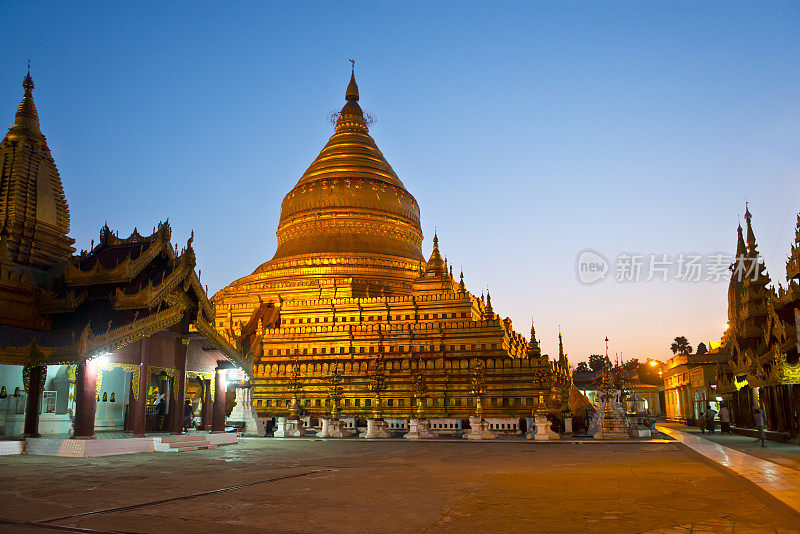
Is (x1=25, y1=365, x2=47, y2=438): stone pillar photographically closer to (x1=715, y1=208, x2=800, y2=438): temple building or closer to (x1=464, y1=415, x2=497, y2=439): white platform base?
(x1=464, y1=415, x2=497, y2=439): white platform base

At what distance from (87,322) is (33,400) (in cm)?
258

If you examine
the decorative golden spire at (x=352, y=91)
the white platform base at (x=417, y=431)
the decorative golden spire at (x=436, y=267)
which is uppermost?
the decorative golden spire at (x=352, y=91)

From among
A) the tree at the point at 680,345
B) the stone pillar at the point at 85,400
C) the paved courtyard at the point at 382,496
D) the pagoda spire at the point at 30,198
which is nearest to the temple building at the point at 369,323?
the stone pillar at the point at 85,400

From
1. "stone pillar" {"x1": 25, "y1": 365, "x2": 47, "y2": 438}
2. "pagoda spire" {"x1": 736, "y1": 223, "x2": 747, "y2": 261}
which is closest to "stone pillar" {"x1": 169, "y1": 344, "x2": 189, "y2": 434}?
"stone pillar" {"x1": 25, "y1": 365, "x2": 47, "y2": 438}

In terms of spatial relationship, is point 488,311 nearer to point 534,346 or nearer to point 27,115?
point 534,346

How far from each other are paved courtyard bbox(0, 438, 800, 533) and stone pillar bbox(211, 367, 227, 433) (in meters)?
6.41

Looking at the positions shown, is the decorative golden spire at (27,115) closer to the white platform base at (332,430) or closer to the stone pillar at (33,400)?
the stone pillar at (33,400)

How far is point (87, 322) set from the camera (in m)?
19.0

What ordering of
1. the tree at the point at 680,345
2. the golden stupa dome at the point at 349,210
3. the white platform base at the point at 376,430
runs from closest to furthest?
the white platform base at the point at 376,430 < the golden stupa dome at the point at 349,210 < the tree at the point at 680,345

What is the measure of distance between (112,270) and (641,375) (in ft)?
364

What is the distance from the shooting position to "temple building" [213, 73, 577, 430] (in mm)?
32438

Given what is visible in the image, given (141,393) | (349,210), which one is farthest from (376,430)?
(349,210)

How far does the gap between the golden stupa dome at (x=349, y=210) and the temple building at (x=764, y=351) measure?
21.2 metres

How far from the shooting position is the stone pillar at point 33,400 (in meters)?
17.8
